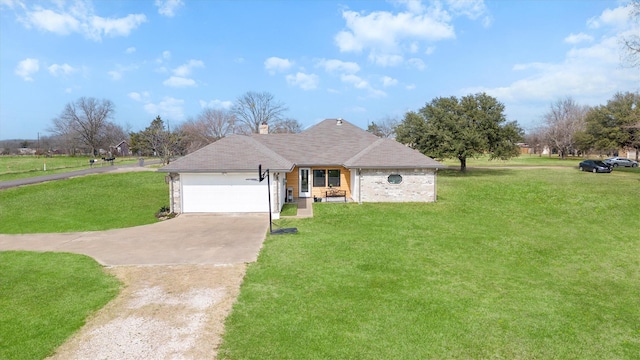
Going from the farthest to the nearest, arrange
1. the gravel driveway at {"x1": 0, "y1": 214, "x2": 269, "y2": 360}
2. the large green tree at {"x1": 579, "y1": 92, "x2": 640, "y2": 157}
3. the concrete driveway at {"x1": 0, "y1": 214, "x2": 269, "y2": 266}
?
the large green tree at {"x1": 579, "y1": 92, "x2": 640, "y2": 157}, the concrete driveway at {"x1": 0, "y1": 214, "x2": 269, "y2": 266}, the gravel driveway at {"x1": 0, "y1": 214, "x2": 269, "y2": 360}

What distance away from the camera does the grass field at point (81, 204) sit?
1716 centimetres

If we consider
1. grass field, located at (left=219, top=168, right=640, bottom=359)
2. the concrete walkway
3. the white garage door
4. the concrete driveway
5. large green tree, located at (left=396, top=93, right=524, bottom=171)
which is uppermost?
large green tree, located at (left=396, top=93, right=524, bottom=171)

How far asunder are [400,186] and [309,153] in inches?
290

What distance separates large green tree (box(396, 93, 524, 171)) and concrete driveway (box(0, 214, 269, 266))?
24471 millimetres

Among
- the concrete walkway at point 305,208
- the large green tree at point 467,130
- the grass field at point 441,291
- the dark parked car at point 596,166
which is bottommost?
the grass field at point 441,291

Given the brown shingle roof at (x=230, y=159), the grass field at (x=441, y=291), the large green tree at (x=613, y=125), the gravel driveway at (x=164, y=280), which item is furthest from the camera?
the large green tree at (x=613, y=125)

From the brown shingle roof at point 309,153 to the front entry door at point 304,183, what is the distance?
2.80 feet

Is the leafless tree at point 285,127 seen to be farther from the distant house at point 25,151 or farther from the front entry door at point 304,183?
the distant house at point 25,151

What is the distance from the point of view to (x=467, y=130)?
115 feet

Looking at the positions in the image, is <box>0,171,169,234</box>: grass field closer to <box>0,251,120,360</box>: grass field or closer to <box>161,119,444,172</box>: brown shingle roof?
<box>161,119,444,172</box>: brown shingle roof

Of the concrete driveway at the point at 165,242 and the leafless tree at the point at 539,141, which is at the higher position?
the leafless tree at the point at 539,141

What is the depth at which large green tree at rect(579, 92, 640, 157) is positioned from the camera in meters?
43.2

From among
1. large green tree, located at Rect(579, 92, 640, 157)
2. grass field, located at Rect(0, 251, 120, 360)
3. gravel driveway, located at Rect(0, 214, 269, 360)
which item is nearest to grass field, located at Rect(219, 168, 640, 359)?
gravel driveway, located at Rect(0, 214, 269, 360)

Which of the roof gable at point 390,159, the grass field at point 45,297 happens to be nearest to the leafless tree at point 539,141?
the roof gable at point 390,159
